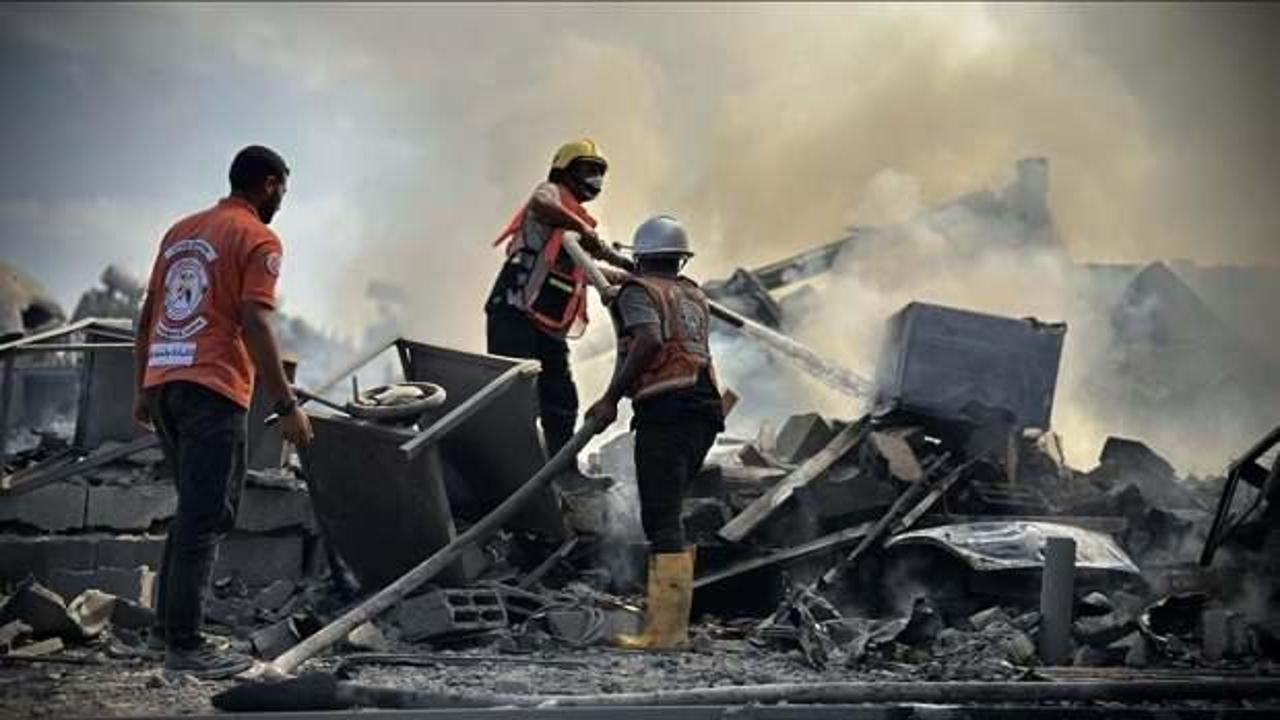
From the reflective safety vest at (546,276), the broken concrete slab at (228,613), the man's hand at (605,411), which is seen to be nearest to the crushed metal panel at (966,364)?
the reflective safety vest at (546,276)

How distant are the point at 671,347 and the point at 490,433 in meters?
1.03

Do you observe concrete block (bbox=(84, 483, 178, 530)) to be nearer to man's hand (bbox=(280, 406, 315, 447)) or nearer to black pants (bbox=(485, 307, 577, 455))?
black pants (bbox=(485, 307, 577, 455))

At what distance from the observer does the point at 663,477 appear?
21.9 feet

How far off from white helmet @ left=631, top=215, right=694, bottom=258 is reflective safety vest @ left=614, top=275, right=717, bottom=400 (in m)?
0.15

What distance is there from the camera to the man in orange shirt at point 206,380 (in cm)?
537

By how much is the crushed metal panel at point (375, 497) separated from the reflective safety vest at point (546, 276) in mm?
1354

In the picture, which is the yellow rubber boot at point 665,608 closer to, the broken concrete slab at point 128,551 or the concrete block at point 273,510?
the concrete block at point 273,510

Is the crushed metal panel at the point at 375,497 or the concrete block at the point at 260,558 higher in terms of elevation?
the crushed metal panel at the point at 375,497

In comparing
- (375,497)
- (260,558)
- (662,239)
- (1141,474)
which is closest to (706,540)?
(662,239)

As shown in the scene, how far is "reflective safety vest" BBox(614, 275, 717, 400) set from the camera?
6.65 metres

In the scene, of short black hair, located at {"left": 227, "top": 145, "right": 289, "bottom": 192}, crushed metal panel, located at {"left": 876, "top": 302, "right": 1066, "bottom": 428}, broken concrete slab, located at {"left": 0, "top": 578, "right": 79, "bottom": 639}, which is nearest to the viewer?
short black hair, located at {"left": 227, "top": 145, "right": 289, "bottom": 192}

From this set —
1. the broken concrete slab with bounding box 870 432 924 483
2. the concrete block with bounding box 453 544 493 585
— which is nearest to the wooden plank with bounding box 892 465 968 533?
the broken concrete slab with bounding box 870 432 924 483

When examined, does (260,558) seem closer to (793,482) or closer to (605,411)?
(605,411)

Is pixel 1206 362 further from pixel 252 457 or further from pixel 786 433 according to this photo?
pixel 252 457
